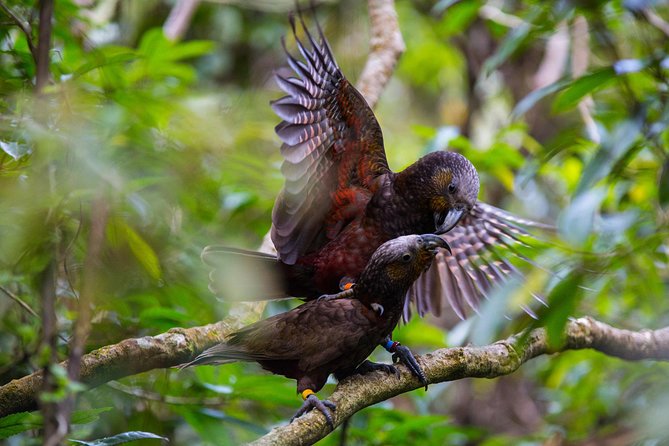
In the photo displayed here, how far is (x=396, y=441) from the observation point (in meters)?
3.07

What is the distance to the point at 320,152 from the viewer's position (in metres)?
3.34

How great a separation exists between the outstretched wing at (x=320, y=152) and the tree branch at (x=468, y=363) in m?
0.94

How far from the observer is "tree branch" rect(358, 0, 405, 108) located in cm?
411

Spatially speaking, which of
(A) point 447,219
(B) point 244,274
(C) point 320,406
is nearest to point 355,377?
(C) point 320,406

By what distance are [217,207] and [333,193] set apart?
643 mm

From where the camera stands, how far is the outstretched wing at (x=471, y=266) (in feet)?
12.2

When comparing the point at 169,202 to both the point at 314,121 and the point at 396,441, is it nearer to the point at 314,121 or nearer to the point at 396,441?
the point at 314,121

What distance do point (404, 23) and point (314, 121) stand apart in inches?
156

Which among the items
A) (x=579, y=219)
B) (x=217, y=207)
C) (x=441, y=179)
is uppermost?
(x=579, y=219)

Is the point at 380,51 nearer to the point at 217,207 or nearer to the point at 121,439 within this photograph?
the point at 217,207

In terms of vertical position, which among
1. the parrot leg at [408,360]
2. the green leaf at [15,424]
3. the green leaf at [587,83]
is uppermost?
the green leaf at [587,83]

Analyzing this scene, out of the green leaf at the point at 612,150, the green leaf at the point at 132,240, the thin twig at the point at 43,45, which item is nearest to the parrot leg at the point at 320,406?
the green leaf at the point at 132,240

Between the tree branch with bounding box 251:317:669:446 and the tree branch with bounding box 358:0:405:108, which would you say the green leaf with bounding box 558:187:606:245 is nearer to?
the tree branch with bounding box 251:317:669:446

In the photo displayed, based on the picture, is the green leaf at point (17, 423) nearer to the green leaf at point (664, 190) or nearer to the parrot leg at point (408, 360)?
the parrot leg at point (408, 360)
